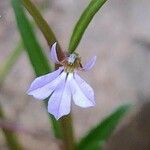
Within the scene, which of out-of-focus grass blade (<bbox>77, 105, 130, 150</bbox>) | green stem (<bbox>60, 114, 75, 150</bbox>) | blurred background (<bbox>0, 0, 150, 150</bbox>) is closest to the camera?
green stem (<bbox>60, 114, 75, 150</bbox>)

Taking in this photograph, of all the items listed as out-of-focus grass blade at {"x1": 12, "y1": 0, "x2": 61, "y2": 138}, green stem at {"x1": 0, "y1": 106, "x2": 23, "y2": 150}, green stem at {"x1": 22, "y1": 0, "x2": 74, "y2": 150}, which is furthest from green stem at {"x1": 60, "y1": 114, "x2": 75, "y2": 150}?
green stem at {"x1": 0, "y1": 106, "x2": 23, "y2": 150}

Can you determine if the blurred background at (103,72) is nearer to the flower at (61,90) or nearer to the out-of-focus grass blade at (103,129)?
the out-of-focus grass blade at (103,129)

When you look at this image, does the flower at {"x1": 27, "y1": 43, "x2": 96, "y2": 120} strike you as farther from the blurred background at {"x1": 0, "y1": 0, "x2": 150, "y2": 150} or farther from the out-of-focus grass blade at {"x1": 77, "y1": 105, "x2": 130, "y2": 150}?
the blurred background at {"x1": 0, "y1": 0, "x2": 150, "y2": 150}

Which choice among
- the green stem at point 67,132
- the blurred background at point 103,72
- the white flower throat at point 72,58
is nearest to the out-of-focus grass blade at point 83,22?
the white flower throat at point 72,58

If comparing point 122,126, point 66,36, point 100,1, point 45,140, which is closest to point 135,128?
point 122,126

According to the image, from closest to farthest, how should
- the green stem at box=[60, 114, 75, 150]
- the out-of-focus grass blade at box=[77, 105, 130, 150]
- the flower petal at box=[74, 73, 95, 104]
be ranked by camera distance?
the flower petal at box=[74, 73, 95, 104] → the green stem at box=[60, 114, 75, 150] → the out-of-focus grass blade at box=[77, 105, 130, 150]

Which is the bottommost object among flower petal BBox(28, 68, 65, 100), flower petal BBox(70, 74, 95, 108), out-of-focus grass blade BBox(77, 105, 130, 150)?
out-of-focus grass blade BBox(77, 105, 130, 150)

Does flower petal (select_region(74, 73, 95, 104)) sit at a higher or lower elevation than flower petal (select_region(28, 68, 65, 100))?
lower

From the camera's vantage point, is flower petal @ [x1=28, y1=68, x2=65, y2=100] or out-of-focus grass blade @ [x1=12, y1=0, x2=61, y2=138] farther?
out-of-focus grass blade @ [x1=12, y1=0, x2=61, y2=138]
